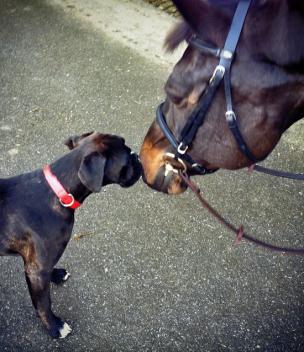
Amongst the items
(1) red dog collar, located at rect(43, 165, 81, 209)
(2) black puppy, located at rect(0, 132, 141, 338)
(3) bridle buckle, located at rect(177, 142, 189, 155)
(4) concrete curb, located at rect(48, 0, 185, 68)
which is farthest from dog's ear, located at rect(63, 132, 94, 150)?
(4) concrete curb, located at rect(48, 0, 185, 68)

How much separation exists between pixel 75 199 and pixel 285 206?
213cm

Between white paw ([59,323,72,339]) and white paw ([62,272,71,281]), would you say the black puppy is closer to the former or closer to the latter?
white paw ([59,323,72,339])

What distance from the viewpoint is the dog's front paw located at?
9.11ft

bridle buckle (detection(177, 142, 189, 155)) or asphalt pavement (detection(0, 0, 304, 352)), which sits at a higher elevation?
bridle buckle (detection(177, 142, 189, 155))

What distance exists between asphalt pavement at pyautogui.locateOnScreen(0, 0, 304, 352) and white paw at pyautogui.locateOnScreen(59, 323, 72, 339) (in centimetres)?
4

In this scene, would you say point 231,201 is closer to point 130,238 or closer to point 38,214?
point 130,238

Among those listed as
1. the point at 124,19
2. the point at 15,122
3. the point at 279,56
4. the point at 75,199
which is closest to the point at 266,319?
the point at 75,199

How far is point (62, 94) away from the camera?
493cm

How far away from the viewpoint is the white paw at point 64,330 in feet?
9.18

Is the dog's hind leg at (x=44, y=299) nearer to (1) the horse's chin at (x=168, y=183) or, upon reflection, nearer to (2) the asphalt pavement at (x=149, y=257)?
(2) the asphalt pavement at (x=149, y=257)

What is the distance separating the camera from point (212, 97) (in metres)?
1.78

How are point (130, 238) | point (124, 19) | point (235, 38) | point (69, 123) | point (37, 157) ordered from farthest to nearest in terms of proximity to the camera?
1. point (124, 19)
2. point (69, 123)
3. point (37, 157)
4. point (130, 238)
5. point (235, 38)

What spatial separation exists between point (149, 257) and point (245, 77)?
1994 mm

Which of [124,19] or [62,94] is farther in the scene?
[124,19]
